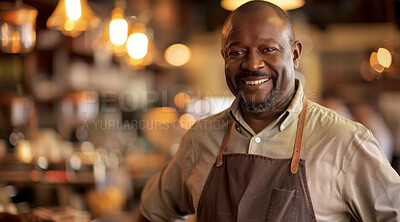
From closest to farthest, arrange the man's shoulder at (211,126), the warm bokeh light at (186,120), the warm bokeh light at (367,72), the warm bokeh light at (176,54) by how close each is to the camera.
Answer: the man's shoulder at (211,126) < the warm bokeh light at (186,120) < the warm bokeh light at (367,72) < the warm bokeh light at (176,54)

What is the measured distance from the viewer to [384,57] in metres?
4.62

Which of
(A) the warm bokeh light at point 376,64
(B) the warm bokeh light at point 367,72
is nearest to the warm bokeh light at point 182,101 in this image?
(B) the warm bokeh light at point 367,72

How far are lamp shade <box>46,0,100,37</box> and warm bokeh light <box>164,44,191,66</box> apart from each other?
4.65 meters

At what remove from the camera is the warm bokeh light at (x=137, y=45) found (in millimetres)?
4090

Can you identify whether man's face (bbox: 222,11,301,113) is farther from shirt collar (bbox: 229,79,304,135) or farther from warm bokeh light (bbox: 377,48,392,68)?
warm bokeh light (bbox: 377,48,392,68)

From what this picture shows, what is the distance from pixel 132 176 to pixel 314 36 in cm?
655

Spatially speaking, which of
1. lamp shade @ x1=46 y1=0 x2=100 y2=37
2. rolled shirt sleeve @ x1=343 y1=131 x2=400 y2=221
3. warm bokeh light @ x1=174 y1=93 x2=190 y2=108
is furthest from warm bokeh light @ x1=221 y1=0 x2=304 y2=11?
warm bokeh light @ x1=174 y1=93 x2=190 y2=108

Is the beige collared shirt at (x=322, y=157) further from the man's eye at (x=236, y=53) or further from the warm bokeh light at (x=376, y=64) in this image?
the warm bokeh light at (x=376, y=64)

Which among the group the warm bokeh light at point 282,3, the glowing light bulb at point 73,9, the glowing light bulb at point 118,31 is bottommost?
the glowing light bulb at point 118,31

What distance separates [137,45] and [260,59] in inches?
103

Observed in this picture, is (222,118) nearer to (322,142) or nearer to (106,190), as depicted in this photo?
(322,142)

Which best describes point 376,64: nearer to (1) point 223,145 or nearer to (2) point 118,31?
(2) point 118,31

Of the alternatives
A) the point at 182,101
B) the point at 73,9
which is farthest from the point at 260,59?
the point at 182,101

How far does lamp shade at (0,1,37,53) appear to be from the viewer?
2.63m
